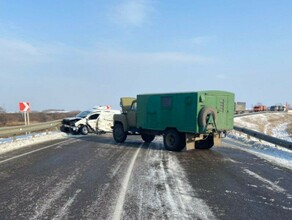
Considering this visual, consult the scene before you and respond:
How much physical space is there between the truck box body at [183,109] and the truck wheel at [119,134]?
186 centimetres

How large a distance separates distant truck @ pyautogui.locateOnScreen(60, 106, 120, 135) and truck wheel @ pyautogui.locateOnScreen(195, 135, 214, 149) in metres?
10.9

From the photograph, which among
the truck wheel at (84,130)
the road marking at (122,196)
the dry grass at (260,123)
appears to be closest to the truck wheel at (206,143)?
the road marking at (122,196)

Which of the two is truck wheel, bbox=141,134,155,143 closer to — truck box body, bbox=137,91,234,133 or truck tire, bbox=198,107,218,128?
truck box body, bbox=137,91,234,133

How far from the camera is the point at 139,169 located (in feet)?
31.3

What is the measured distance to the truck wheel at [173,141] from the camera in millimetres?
14047

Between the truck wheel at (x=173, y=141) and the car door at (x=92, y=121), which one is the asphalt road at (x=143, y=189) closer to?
the truck wheel at (x=173, y=141)

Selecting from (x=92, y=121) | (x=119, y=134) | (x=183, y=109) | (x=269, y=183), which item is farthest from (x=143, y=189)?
(x=92, y=121)

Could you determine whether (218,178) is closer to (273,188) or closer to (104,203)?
(273,188)

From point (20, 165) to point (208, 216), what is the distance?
7108mm

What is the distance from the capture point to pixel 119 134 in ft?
59.1

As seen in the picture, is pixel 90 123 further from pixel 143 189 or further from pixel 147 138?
pixel 143 189

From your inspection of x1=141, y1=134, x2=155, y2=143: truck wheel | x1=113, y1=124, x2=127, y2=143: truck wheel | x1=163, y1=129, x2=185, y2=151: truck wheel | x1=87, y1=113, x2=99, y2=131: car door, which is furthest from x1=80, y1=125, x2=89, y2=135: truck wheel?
x1=163, y1=129, x2=185, y2=151: truck wheel

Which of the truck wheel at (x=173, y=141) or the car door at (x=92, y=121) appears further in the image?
the car door at (x=92, y=121)

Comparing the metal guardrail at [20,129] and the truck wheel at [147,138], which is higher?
the metal guardrail at [20,129]
